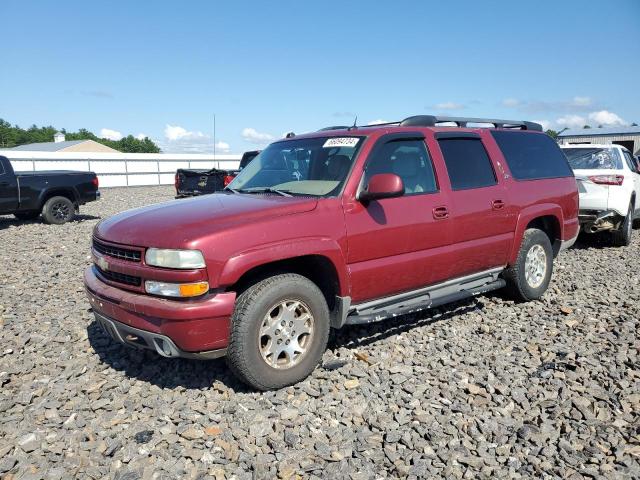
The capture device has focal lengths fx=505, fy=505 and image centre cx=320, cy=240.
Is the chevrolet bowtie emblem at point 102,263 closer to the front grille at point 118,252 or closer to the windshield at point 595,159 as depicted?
the front grille at point 118,252

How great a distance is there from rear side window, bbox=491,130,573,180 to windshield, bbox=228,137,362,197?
212 centimetres

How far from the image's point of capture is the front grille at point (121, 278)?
3.51 m

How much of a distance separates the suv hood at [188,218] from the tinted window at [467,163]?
1661 mm

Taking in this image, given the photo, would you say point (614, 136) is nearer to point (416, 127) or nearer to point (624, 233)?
point (624, 233)

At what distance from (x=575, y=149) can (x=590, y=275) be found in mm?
3349

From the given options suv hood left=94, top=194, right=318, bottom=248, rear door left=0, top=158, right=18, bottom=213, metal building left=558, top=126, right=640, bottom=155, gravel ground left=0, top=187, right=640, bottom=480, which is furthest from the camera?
metal building left=558, top=126, right=640, bottom=155

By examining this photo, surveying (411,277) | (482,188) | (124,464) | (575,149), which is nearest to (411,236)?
Answer: (411,277)

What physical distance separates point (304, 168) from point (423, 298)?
5.10 feet

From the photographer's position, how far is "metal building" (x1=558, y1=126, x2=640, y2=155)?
40.7 meters

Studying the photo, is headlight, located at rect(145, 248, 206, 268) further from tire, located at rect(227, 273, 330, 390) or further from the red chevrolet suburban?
tire, located at rect(227, 273, 330, 390)

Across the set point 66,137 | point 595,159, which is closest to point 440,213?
point 595,159

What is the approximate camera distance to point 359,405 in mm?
3539

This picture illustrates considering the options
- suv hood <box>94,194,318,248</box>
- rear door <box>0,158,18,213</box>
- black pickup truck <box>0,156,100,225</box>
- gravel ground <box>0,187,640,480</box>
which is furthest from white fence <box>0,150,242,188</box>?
suv hood <box>94,194,318,248</box>

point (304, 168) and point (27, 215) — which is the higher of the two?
point (304, 168)
